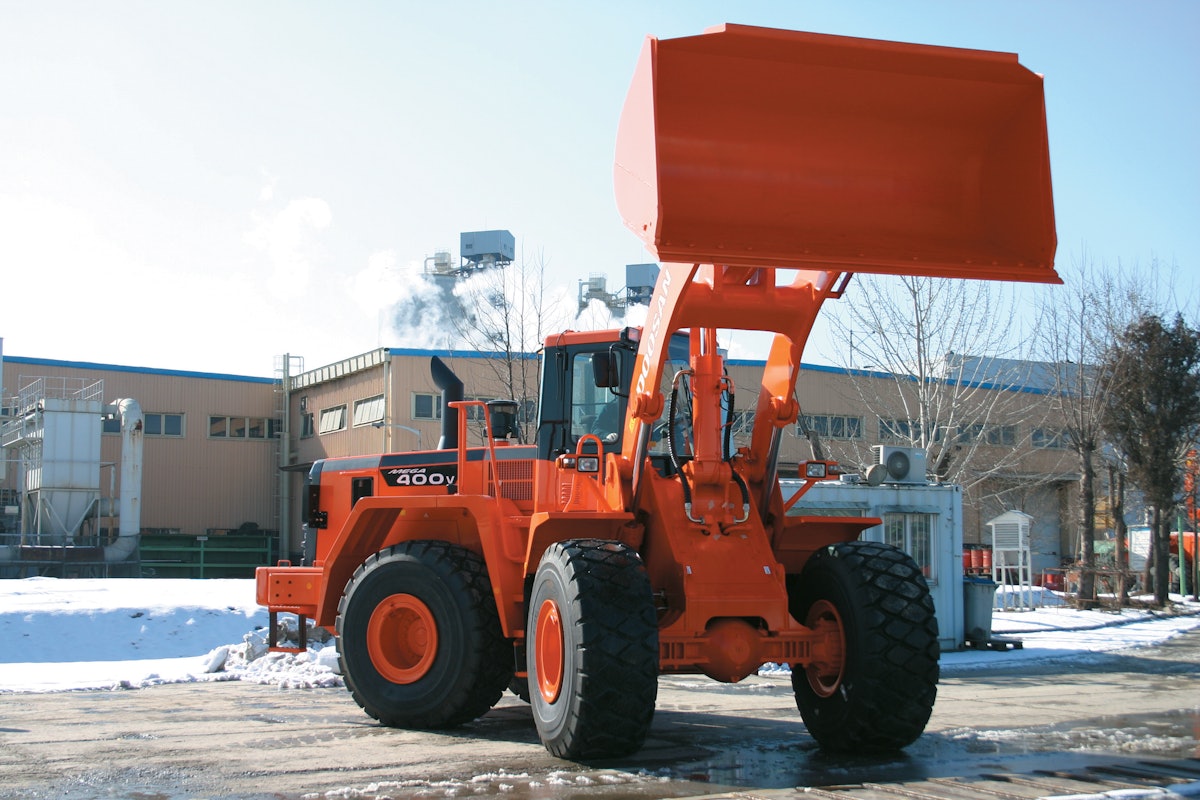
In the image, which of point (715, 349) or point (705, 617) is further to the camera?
point (715, 349)

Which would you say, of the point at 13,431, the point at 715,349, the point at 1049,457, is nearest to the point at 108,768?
the point at 715,349

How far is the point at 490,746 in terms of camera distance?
8000 mm

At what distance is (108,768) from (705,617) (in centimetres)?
387

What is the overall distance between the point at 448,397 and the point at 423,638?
2848 mm

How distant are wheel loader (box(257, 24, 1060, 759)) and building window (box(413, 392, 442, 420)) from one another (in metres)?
33.6

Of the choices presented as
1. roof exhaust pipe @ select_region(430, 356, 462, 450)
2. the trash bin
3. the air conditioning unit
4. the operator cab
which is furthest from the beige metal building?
the operator cab

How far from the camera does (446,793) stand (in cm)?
630

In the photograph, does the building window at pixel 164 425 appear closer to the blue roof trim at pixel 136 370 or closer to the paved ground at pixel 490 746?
the blue roof trim at pixel 136 370

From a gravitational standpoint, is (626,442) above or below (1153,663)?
above

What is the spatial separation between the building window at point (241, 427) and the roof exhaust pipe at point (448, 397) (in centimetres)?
4180

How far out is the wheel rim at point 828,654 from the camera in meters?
7.68

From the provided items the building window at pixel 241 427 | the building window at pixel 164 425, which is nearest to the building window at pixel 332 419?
the building window at pixel 241 427

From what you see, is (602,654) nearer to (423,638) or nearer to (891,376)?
(423,638)

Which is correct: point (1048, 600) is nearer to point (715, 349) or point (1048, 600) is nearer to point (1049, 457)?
point (1049, 457)
